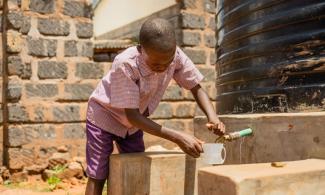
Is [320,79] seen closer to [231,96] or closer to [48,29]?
[231,96]

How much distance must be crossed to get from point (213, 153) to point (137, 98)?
0.54 m

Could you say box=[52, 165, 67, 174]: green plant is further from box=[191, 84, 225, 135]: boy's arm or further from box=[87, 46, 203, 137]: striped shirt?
box=[191, 84, 225, 135]: boy's arm

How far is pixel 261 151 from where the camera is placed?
2.67 metres

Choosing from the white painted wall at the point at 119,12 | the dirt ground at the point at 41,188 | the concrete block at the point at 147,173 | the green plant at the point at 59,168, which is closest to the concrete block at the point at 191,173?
the concrete block at the point at 147,173

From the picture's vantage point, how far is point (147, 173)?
2699mm

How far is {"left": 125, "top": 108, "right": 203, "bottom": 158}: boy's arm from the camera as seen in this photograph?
2477mm

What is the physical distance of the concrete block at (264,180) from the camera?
5.76ft

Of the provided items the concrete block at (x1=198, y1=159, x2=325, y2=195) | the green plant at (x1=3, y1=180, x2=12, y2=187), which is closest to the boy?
the concrete block at (x1=198, y1=159, x2=325, y2=195)

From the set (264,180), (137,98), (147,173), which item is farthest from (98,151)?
(264,180)

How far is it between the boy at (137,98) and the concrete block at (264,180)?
1.79 feet

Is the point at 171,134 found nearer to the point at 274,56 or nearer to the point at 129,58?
the point at 129,58

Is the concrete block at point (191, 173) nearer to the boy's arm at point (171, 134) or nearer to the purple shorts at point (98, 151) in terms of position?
the boy's arm at point (171, 134)

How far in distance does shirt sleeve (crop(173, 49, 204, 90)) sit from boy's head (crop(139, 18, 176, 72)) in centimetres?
40

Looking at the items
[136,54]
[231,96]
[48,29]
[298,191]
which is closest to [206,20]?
[48,29]
